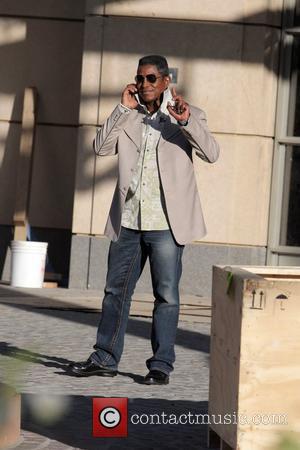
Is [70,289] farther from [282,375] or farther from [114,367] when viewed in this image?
[282,375]

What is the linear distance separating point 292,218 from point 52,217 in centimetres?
273

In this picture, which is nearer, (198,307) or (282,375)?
(282,375)

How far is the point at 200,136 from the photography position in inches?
293

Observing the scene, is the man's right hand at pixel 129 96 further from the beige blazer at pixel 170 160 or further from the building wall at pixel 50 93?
the building wall at pixel 50 93

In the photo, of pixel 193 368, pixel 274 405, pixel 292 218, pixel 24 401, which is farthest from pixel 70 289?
pixel 274 405

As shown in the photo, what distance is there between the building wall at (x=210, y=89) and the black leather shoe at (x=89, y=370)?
572 cm

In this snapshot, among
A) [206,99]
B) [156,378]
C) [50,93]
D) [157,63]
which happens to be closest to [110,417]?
[156,378]

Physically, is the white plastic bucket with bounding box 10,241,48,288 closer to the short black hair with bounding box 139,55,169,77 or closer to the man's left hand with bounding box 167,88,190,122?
the short black hair with bounding box 139,55,169,77

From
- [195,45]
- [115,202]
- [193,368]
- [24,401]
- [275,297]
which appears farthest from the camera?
[195,45]

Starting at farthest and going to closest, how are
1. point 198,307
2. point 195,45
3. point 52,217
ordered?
1. point 52,217
2. point 195,45
3. point 198,307

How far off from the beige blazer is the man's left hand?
224mm

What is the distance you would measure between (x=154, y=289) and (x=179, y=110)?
3.81 feet

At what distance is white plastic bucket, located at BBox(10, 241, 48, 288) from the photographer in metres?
13.6

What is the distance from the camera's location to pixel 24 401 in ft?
22.2
